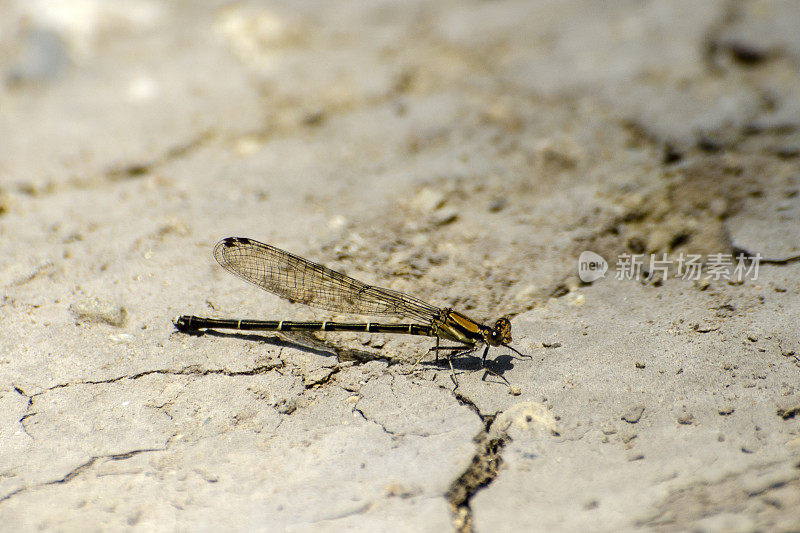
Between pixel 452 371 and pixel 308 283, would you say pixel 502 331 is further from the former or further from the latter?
pixel 308 283

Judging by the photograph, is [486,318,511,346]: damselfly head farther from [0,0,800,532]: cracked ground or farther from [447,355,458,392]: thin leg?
[447,355,458,392]: thin leg

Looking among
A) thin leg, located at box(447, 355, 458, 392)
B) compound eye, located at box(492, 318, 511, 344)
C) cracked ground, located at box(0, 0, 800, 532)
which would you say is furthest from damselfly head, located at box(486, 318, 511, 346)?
thin leg, located at box(447, 355, 458, 392)

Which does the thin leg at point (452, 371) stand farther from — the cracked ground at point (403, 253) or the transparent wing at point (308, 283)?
the transparent wing at point (308, 283)

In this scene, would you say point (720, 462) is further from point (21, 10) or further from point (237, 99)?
point (21, 10)

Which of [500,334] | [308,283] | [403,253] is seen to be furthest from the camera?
[403,253]

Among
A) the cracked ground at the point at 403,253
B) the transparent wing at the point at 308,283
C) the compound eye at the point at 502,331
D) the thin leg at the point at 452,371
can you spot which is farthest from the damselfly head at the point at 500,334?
the transparent wing at the point at 308,283

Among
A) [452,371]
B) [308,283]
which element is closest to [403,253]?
[308,283]
